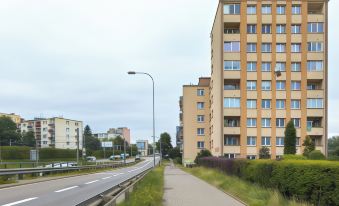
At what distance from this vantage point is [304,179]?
12773 millimetres

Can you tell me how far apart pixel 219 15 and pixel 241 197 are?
47.4 meters

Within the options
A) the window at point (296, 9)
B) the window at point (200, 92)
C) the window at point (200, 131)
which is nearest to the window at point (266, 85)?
the window at point (296, 9)

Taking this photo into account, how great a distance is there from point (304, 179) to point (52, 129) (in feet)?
485

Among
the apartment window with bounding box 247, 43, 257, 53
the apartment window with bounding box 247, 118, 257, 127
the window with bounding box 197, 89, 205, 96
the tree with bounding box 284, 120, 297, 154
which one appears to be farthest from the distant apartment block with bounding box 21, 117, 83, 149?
the tree with bounding box 284, 120, 297, 154

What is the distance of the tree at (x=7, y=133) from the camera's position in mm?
112162

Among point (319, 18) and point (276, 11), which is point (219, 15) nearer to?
point (276, 11)

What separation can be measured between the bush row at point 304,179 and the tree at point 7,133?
104 meters

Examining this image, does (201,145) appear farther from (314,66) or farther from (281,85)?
(314,66)

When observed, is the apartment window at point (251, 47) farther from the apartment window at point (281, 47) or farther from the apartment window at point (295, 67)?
the apartment window at point (295, 67)

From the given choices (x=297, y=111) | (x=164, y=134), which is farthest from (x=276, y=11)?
(x=164, y=134)

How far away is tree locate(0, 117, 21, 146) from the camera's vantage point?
4416 inches

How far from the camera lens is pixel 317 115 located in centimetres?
5916

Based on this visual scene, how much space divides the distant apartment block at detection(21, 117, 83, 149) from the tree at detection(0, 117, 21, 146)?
1733 cm

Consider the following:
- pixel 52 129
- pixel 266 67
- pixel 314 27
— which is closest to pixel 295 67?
pixel 266 67
